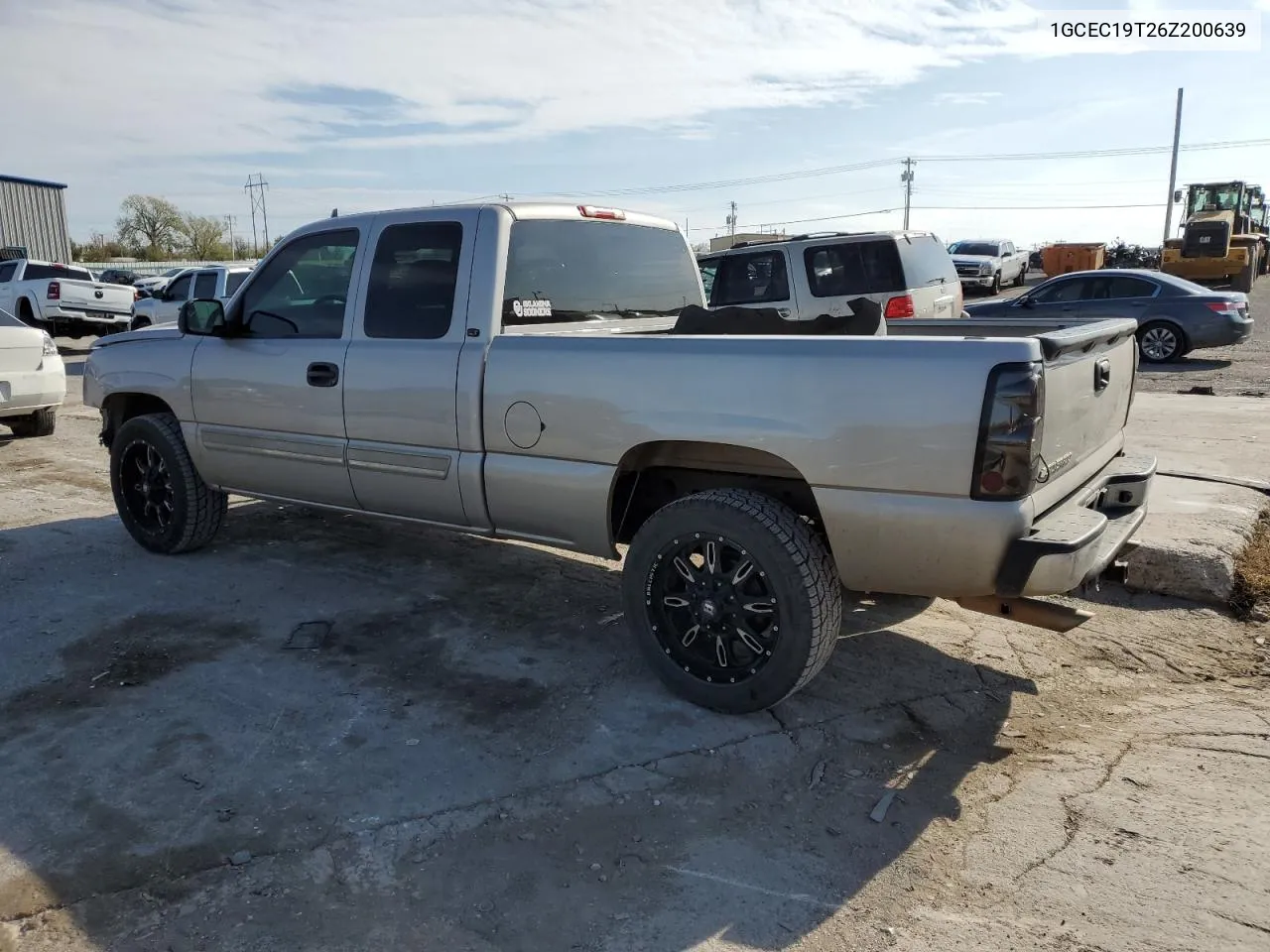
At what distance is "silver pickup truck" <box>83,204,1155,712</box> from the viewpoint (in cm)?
320

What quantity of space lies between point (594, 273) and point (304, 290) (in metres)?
1.56

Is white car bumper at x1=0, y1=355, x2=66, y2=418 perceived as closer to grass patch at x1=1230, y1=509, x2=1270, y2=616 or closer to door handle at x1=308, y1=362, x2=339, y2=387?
door handle at x1=308, y1=362, x2=339, y2=387

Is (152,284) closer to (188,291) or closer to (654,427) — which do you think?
(188,291)

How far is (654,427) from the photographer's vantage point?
3.74 meters

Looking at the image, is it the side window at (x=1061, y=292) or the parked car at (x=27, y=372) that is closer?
the parked car at (x=27, y=372)

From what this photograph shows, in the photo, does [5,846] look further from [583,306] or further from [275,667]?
[583,306]

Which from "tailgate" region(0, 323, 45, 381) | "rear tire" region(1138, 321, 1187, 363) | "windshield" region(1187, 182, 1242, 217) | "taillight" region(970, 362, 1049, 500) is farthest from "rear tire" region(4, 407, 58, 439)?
"windshield" region(1187, 182, 1242, 217)

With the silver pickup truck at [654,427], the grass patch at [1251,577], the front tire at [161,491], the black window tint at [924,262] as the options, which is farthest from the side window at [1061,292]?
the front tire at [161,491]

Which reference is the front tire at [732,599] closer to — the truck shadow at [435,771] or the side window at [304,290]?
the truck shadow at [435,771]

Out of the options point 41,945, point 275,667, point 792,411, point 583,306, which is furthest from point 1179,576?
point 41,945

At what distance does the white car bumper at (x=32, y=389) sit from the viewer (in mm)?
9055

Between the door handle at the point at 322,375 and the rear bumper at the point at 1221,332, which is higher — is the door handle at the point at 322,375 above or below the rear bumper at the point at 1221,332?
above

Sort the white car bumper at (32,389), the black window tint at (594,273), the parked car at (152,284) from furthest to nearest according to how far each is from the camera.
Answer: the parked car at (152,284)
the white car bumper at (32,389)
the black window tint at (594,273)

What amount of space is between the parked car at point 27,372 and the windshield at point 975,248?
31.1 m
